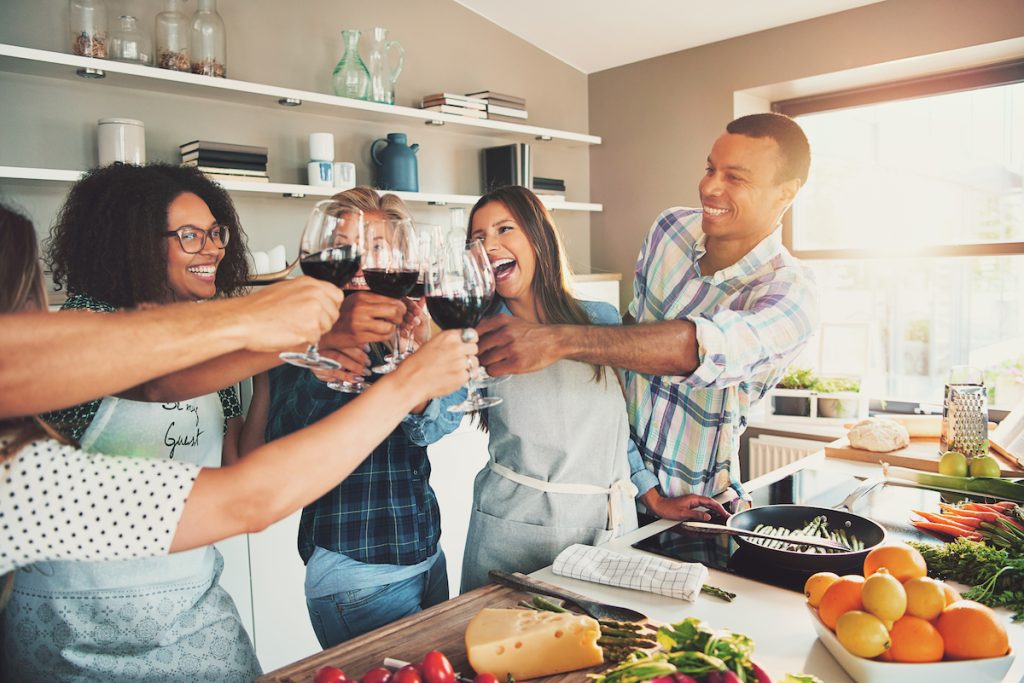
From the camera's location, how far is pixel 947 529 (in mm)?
1584

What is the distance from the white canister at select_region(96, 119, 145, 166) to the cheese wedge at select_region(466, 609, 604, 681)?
2.37 metres

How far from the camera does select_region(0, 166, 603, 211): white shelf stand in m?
2.50

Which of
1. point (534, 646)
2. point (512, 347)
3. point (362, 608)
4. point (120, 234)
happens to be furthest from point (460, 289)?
point (120, 234)

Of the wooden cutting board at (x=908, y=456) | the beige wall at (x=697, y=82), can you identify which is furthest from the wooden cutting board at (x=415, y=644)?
the beige wall at (x=697, y=82)

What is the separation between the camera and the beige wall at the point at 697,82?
3377 millimetres

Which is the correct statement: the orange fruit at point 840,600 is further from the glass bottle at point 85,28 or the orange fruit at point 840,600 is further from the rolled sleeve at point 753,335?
the glass bottle at point 85,28

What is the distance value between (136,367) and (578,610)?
0.73 metres

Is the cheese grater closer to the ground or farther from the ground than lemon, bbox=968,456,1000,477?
farther from the ground

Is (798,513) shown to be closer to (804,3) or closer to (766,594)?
(766,594)

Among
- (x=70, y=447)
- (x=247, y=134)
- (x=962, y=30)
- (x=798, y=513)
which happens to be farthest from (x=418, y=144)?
(x=70, y=447)

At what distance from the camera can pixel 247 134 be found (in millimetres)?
3283

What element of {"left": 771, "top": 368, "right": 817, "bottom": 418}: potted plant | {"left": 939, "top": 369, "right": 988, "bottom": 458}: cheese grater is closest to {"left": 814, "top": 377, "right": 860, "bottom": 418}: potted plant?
{"left": 771, "top": 368, "right": 817, "bottom": 418}: potted plant

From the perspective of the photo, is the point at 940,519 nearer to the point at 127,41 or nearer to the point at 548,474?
the point at 548,474

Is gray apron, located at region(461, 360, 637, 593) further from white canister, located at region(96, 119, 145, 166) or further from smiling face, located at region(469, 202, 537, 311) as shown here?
white canister, located at region(96, 119, 145, 166)
